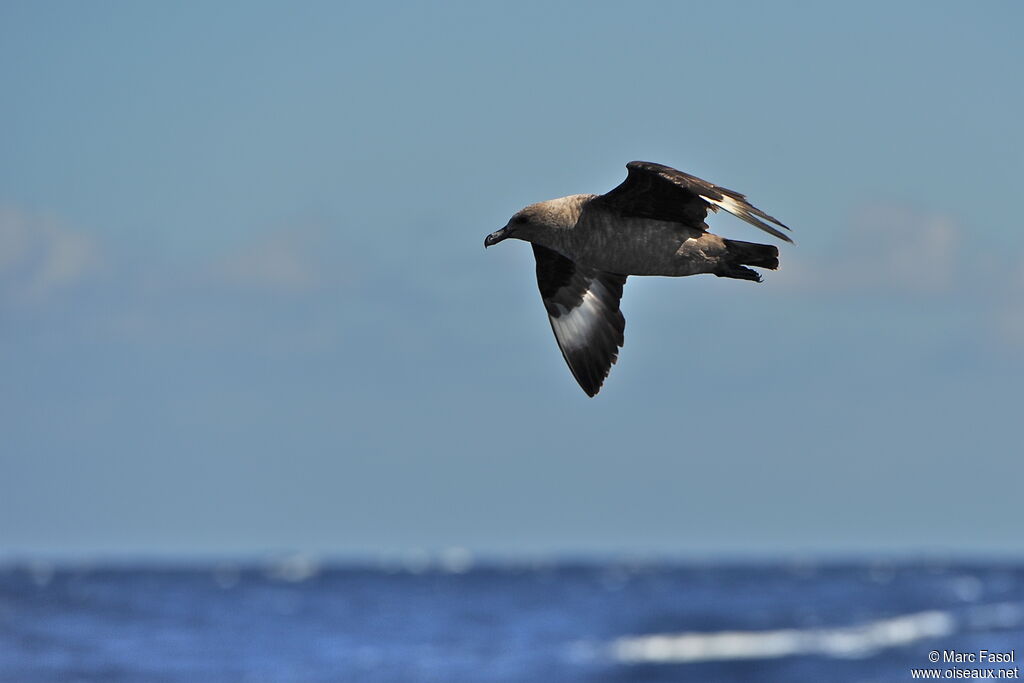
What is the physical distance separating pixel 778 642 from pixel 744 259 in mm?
42008

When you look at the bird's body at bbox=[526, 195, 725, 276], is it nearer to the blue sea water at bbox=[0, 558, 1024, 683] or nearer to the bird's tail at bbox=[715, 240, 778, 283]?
the bird's tail at bbox=[715, 240, 778, 283]

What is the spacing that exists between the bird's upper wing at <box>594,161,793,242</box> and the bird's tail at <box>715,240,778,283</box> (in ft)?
1.00

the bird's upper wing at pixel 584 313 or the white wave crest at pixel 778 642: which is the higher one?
the white wave crest at pixel 778 642

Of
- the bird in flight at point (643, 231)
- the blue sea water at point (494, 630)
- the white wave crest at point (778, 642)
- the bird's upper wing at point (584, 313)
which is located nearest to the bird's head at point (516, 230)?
the bird in flight at point (643, 231)

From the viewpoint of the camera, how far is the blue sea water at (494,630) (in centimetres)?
4259

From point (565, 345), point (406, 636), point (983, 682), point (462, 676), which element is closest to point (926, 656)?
point (983, 682)

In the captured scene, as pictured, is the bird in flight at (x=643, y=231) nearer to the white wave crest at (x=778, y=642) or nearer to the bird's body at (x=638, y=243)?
the bird's body at (x=638, y=243)

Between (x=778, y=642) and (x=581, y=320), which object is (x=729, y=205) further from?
(x=778, y=642)

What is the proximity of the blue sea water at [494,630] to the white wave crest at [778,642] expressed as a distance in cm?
11

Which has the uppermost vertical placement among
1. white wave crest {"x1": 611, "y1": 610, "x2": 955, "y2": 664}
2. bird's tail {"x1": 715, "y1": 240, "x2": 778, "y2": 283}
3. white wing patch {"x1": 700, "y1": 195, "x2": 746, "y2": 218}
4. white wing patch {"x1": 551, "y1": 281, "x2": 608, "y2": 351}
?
white wave crest {"x1": 611, "y1": 610, "x2": 955, "y2": 664}

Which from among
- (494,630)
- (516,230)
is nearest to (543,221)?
(516,230)

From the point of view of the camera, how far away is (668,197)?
9.95 m

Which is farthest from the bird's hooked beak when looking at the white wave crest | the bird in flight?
the white wave crest

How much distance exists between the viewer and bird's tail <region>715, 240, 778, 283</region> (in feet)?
33.1
